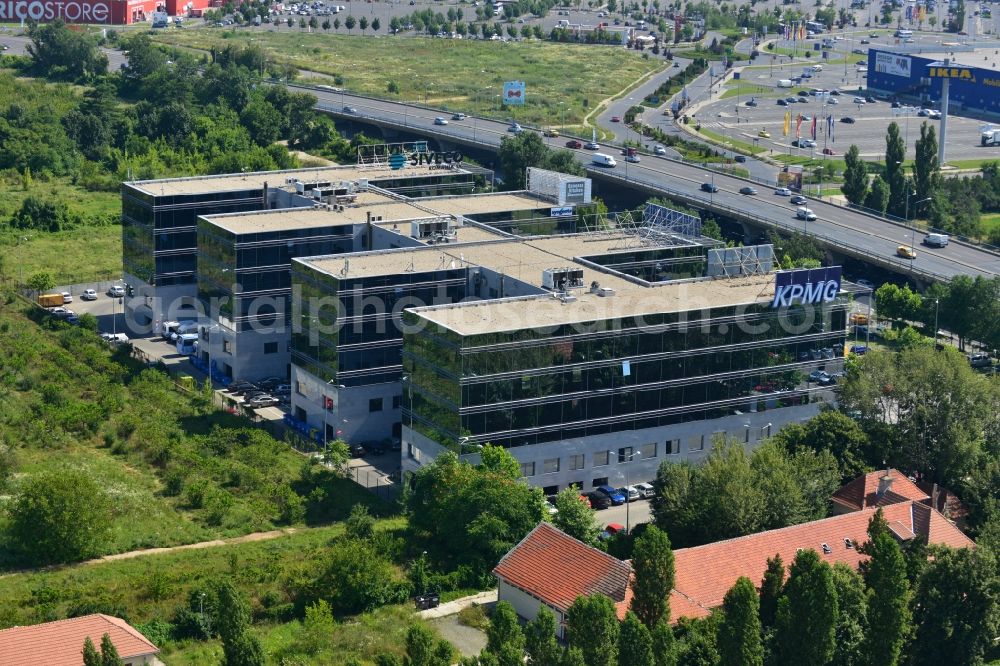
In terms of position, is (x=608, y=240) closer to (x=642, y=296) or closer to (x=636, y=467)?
(x=642, y=296)

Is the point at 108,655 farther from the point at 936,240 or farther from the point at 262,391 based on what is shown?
the point at 936,240

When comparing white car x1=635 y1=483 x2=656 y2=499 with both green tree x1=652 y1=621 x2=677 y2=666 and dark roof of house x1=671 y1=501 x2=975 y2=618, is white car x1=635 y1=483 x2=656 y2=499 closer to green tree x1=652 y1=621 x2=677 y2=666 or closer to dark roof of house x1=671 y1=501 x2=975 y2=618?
dark roof of house x1=671 y1=501 x2=975 y2=618

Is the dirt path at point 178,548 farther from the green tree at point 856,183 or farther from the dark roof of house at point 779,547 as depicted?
the green tree at point 856,183

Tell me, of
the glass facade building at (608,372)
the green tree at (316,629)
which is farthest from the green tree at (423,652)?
the glass facade building at (608,372)

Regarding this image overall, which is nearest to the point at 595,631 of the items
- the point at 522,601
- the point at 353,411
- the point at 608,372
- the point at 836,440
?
the point at 522,601

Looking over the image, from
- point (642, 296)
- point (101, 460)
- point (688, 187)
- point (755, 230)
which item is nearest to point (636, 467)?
point (642, 296)

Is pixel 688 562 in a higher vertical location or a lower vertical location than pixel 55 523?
higher

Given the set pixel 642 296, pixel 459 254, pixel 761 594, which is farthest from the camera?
pixel 459 254
